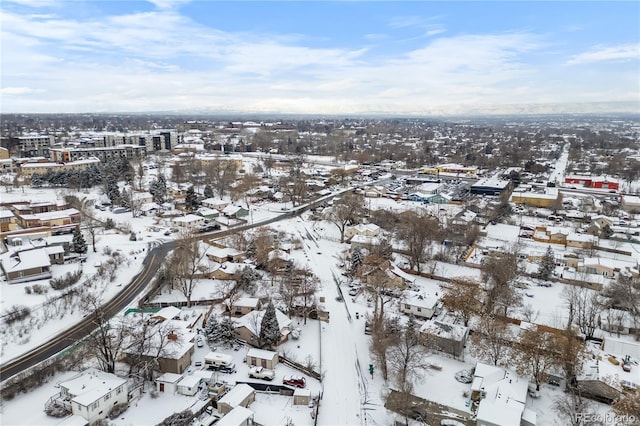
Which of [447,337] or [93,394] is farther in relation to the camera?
[447,337]

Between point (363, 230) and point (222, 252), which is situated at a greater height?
point (363, 230)

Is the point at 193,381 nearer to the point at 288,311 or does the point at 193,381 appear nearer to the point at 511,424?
the point at 288,311

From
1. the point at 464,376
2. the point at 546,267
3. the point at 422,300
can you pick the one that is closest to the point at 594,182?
the point at 546,267

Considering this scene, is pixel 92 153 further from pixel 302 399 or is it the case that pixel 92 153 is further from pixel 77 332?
pixel 302 399

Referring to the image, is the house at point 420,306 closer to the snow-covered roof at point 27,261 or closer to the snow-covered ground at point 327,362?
the snow-covered ground at point 327,362

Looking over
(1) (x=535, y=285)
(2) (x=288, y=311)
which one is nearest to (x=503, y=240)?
(1) (x=535, y=285)

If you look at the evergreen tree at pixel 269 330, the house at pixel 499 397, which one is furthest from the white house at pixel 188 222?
the house at pixel 499 397
